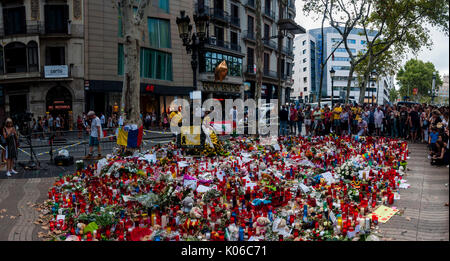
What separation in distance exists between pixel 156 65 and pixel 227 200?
84.7 ft

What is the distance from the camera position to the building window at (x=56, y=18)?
1011 inches

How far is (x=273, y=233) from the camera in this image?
4914 mm

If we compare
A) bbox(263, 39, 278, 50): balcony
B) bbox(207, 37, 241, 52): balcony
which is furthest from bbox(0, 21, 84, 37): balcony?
bbox(263, 39, 278, 50): balcony

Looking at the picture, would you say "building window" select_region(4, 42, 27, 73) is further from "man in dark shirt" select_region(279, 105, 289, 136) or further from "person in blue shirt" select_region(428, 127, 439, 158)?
"person in blue shirt" select_region(428, 127, 439, 158)

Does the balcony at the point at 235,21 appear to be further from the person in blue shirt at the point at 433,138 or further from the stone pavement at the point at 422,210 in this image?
the stone pavement at the point at 422,210

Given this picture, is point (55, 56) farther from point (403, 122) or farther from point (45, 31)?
point (403, 122)

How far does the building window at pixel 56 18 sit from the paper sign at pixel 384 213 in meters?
27.2

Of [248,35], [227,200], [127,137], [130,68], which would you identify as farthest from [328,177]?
[248,35]

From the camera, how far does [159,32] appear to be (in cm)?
3006

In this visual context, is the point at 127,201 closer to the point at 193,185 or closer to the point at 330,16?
the point at 193,185

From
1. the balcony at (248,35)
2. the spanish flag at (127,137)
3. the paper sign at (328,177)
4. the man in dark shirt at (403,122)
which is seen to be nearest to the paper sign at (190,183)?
the paper sign at (328,177)

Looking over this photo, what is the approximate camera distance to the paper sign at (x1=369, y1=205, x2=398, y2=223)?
210 inches
